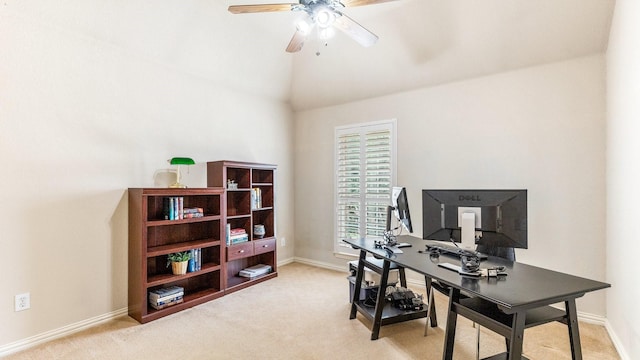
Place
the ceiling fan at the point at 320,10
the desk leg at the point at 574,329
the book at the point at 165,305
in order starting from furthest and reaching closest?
the book at the point at 165,305
the ceiling fan at the point at 320,10
the desk leg at the point at 574,329

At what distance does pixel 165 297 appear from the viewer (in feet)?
10.4

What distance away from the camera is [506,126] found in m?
3.43

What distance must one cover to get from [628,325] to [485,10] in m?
2.79

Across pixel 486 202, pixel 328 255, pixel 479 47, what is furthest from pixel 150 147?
pixel 479 47

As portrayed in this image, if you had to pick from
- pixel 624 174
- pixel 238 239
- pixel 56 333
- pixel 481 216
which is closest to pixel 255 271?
pixel 238 239

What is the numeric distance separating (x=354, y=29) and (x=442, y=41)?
4.38 ft

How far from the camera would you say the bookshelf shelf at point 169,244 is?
119 inches

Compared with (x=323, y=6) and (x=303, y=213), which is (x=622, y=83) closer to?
(x=323, y=6)

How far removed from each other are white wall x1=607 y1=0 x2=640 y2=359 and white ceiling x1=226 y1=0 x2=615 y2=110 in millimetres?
320

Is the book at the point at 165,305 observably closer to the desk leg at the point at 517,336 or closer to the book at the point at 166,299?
the book at the point at 166,299

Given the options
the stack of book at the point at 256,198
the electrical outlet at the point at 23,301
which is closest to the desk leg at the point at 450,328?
the stack of book at the point at 256,198

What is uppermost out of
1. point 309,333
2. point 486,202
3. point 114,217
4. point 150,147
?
point 150,147

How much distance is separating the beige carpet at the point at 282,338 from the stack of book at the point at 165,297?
15cm

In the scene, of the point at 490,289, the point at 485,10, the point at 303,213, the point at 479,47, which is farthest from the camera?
the point at 303,213
